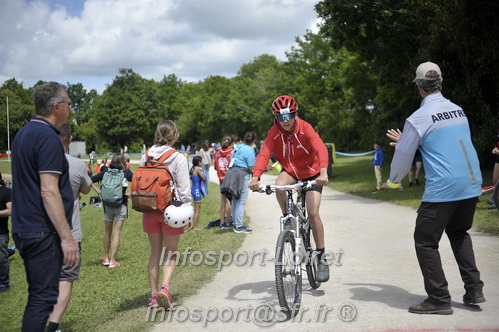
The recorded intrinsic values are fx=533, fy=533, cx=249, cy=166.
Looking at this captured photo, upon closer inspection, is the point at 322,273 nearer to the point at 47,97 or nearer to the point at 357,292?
the point at 357,292

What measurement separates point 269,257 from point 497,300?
3751 millimetres

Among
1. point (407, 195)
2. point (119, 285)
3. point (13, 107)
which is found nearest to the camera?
point (119, 285)

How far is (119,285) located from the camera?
759cm

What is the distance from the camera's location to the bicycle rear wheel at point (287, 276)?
5.18 m

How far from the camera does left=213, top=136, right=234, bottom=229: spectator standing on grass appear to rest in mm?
12331

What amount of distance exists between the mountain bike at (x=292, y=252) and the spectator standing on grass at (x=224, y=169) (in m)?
6.11

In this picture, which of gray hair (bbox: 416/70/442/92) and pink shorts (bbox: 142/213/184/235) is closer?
gray hair (bbox: 416/70/442/92)

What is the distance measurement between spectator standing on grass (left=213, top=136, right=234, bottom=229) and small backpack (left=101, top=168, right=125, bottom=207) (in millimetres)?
3747

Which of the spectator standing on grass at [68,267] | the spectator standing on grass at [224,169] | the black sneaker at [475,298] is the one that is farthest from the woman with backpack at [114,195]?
the black sneaker at [475,298]

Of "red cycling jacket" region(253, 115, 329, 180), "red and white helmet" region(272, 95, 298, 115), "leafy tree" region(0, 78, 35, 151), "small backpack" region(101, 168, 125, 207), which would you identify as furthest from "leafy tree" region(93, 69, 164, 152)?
"red and white helmet" region(272, 95, 298, 115)

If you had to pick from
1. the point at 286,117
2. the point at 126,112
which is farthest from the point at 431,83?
the point at 126,112

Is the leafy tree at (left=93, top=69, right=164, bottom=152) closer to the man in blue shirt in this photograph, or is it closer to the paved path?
the paved path

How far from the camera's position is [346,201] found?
1669 centimetres

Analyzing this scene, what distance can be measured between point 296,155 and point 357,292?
5.73ft
